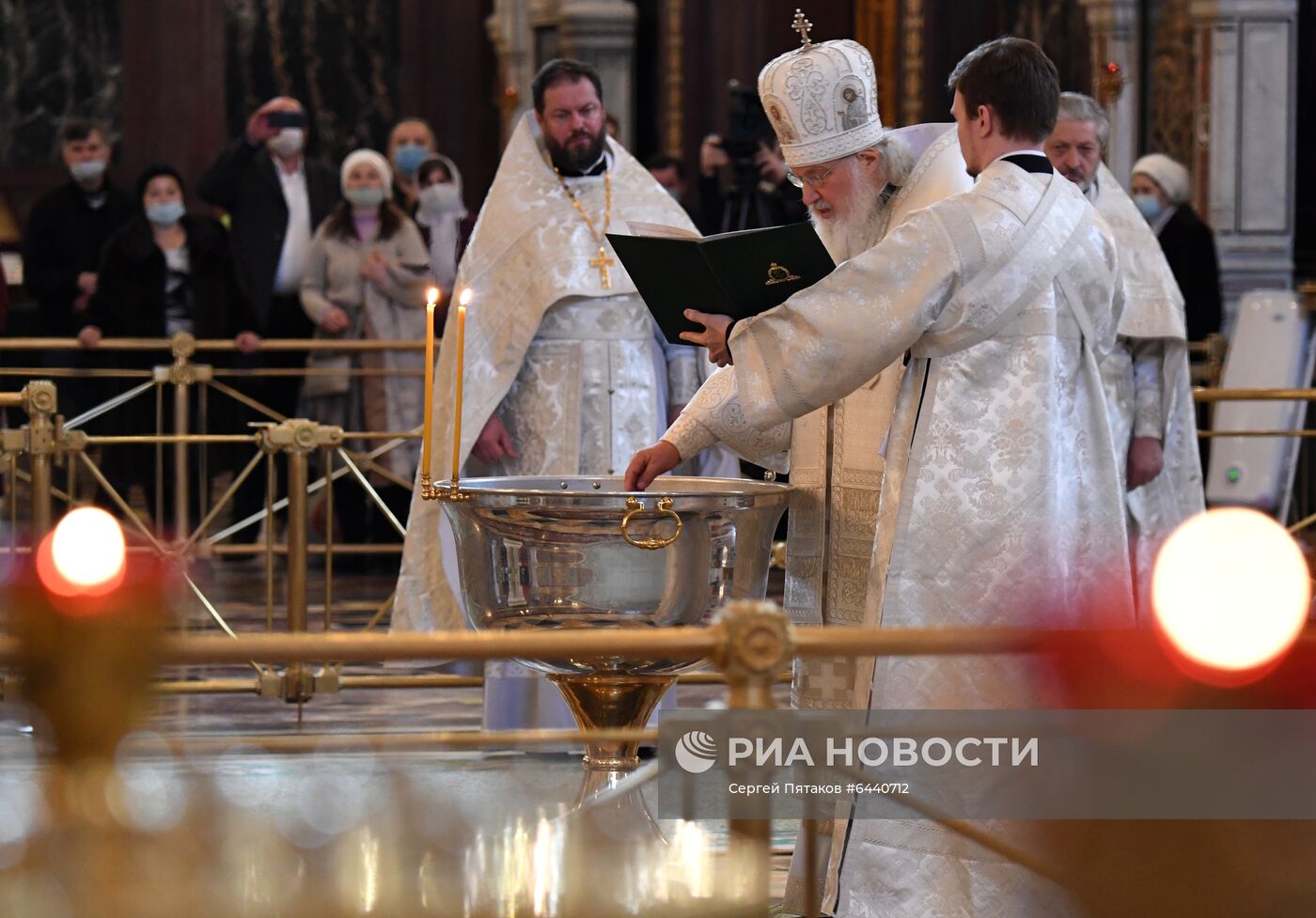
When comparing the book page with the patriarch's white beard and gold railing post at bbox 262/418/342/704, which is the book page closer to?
gold railing post at bbox 262/418/342/704

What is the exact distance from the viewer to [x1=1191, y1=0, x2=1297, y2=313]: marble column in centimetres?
955

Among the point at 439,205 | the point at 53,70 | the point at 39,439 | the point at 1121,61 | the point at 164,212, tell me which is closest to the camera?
the point at 39,439

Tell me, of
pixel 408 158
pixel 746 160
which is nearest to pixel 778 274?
pixel 746 160

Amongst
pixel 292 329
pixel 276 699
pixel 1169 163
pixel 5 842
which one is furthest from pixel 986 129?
pixel 292 329

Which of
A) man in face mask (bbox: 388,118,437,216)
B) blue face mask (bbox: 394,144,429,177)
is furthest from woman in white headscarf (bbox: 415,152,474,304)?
blue face mask (bbox: 394,144,429,177)

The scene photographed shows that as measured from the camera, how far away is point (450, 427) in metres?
5.37

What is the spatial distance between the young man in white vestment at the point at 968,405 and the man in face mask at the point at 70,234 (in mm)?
5969

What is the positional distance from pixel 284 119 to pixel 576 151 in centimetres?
388

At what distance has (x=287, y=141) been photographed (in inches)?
360

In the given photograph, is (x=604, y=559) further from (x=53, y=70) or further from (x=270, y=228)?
(x=53, y=70)

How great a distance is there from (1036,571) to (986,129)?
75cm

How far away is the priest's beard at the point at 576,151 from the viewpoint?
216 inches

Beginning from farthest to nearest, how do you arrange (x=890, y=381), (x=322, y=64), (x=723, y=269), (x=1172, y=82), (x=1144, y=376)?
(x=322, y=64) → (x=1172, y=82) → (x=1144, y=376) → (x=890, y=381) → (x=723, y=269)

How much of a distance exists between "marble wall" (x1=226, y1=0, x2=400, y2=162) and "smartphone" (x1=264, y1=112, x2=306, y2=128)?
5.15m
